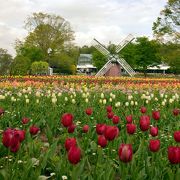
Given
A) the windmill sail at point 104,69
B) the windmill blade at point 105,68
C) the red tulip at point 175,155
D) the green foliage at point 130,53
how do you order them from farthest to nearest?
the green foliage at point 130,53 < the windmill blade at point 105,68 < the windmill sail at point 104,69 < the red tulip at point 175,155

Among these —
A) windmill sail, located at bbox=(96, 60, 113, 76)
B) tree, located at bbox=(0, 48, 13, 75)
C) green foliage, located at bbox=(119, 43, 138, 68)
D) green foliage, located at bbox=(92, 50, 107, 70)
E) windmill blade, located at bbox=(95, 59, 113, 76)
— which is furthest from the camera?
green foliage, located at bbox=(92, 50, 107, 70)

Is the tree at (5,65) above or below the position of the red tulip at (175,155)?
above

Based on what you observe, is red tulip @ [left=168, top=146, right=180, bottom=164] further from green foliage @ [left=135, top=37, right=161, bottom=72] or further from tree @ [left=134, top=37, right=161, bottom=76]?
green foliage @ [left=135, top=37, right=161, bottom=72]

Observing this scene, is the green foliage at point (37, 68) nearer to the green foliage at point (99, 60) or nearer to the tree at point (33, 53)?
the tree at point (33, 53)

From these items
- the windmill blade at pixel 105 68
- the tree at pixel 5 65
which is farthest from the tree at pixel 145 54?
the tree at pixel 5 65

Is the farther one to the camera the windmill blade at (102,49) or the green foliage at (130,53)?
the green foliage at (130,53)

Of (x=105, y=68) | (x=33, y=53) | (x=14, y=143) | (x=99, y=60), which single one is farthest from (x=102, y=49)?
(x=14, y=143)

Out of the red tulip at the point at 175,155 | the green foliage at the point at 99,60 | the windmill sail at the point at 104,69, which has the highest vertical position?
the green foliage at the point at 99,60

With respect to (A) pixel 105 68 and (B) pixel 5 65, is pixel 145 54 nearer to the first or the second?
(A) pixel 105 68

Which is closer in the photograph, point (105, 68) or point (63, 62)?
point (105, 68)

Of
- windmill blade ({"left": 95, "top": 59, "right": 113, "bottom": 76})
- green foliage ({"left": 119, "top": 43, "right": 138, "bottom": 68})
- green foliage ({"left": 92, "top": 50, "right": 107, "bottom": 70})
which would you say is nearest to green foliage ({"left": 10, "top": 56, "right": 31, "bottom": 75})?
windmill blade ({"left": 95, "top": 59, "right": 113, "bottom": 76})

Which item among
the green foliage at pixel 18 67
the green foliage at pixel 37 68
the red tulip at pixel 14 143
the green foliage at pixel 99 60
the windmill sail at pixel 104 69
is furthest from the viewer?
the green foliage at pixel 99 60

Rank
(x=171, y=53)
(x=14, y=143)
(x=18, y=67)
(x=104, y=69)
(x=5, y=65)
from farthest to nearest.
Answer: (x=171, y=53), (x=104, y=69), (x=5, y=65), (x=18, y=67), (x=14, y=143)

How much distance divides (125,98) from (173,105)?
161 cm
